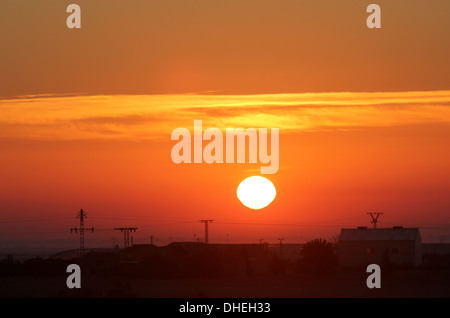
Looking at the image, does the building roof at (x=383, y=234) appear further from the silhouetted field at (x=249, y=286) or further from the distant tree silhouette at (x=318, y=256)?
the silhouetted field at (x=249, y=286)

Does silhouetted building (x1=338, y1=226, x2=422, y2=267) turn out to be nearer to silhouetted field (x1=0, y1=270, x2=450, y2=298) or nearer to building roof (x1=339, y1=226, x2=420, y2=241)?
building roof (x1=339, y1=226, x2=420, y2=241)

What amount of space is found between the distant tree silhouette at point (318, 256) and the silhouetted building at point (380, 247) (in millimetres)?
2145

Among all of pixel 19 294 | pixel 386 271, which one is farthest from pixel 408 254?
pixel 19 294

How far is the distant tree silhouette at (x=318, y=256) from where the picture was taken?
106 m

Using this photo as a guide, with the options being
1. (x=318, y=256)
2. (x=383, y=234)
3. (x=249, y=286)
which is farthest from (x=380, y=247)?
(x=249, y=286)

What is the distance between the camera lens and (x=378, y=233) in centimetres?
11888

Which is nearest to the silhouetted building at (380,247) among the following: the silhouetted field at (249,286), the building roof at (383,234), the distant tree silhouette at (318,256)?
the building roof at (383,234)

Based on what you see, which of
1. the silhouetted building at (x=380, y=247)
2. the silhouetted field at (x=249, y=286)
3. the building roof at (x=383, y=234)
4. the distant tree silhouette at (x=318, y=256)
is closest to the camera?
the silhouetted field at (x=249, y=286)

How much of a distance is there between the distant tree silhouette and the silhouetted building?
2145 millimetres

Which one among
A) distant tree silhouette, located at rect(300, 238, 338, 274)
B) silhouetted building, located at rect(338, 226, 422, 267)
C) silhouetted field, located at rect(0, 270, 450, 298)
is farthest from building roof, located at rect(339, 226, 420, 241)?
silhouetted field, located at rect(0, 270, 450, 298)

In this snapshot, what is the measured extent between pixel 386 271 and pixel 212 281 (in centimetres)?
2087
